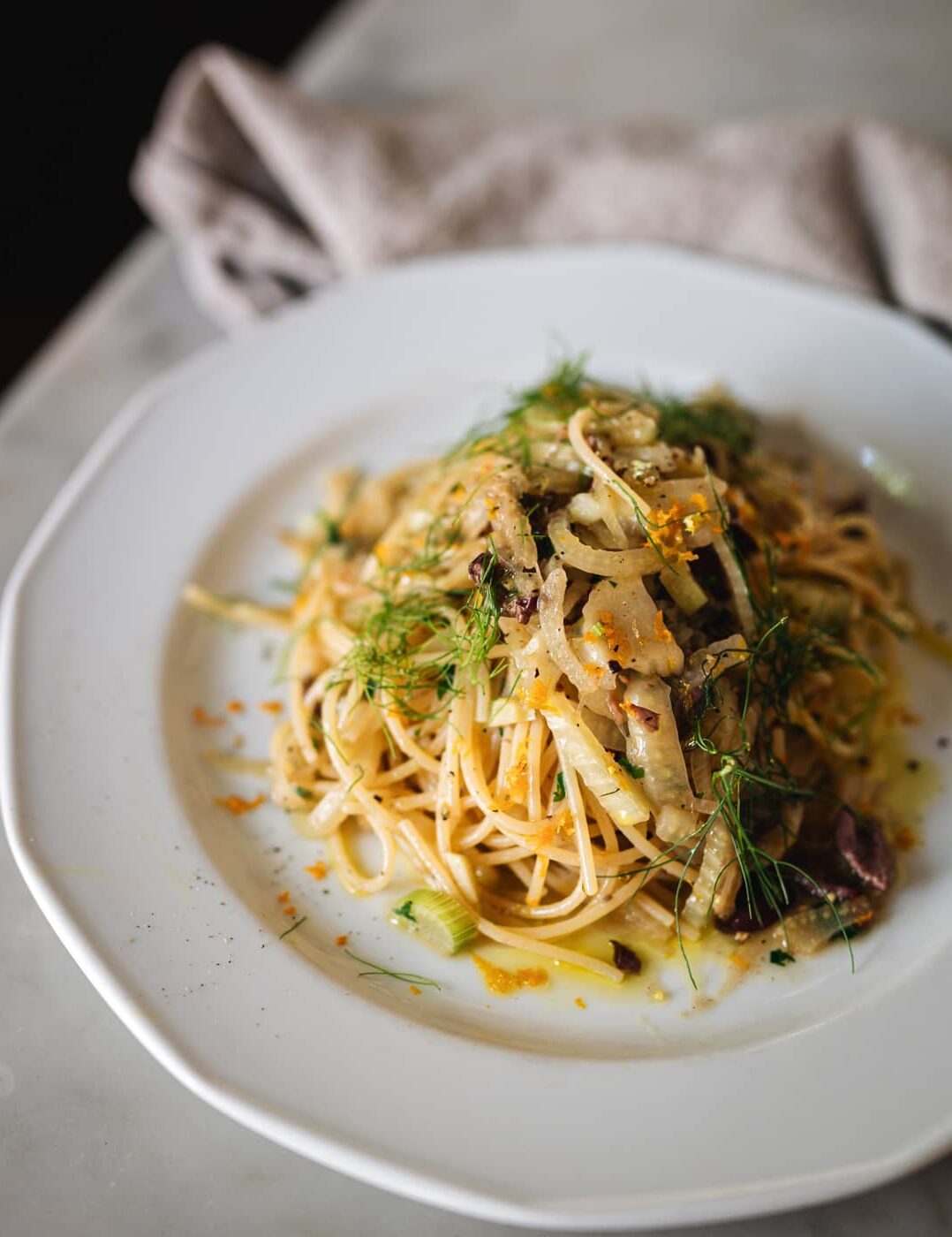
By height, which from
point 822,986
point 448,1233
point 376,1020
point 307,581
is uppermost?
point 307,581

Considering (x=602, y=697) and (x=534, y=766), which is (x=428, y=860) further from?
(x=602, y=697)

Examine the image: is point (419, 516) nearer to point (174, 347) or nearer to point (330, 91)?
point (174, 347)

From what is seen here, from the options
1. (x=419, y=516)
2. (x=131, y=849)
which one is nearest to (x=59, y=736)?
(x=131, y=849)

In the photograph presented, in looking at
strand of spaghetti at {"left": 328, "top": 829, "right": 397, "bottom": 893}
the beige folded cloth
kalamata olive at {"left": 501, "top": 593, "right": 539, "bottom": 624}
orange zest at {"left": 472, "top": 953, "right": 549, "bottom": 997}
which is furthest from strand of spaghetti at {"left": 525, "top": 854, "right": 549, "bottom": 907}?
the beige folded cloth

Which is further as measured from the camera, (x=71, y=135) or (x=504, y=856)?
(x=71, y=135)

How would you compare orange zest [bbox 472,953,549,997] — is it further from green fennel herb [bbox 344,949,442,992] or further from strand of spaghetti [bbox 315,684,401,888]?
strand of spaghetti [bbox 315,684,401,888]

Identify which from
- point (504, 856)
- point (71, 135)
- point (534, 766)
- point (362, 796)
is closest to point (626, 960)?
point (504, 856)

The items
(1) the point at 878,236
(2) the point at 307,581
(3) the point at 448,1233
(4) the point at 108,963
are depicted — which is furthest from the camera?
(1) the point at 878,236
